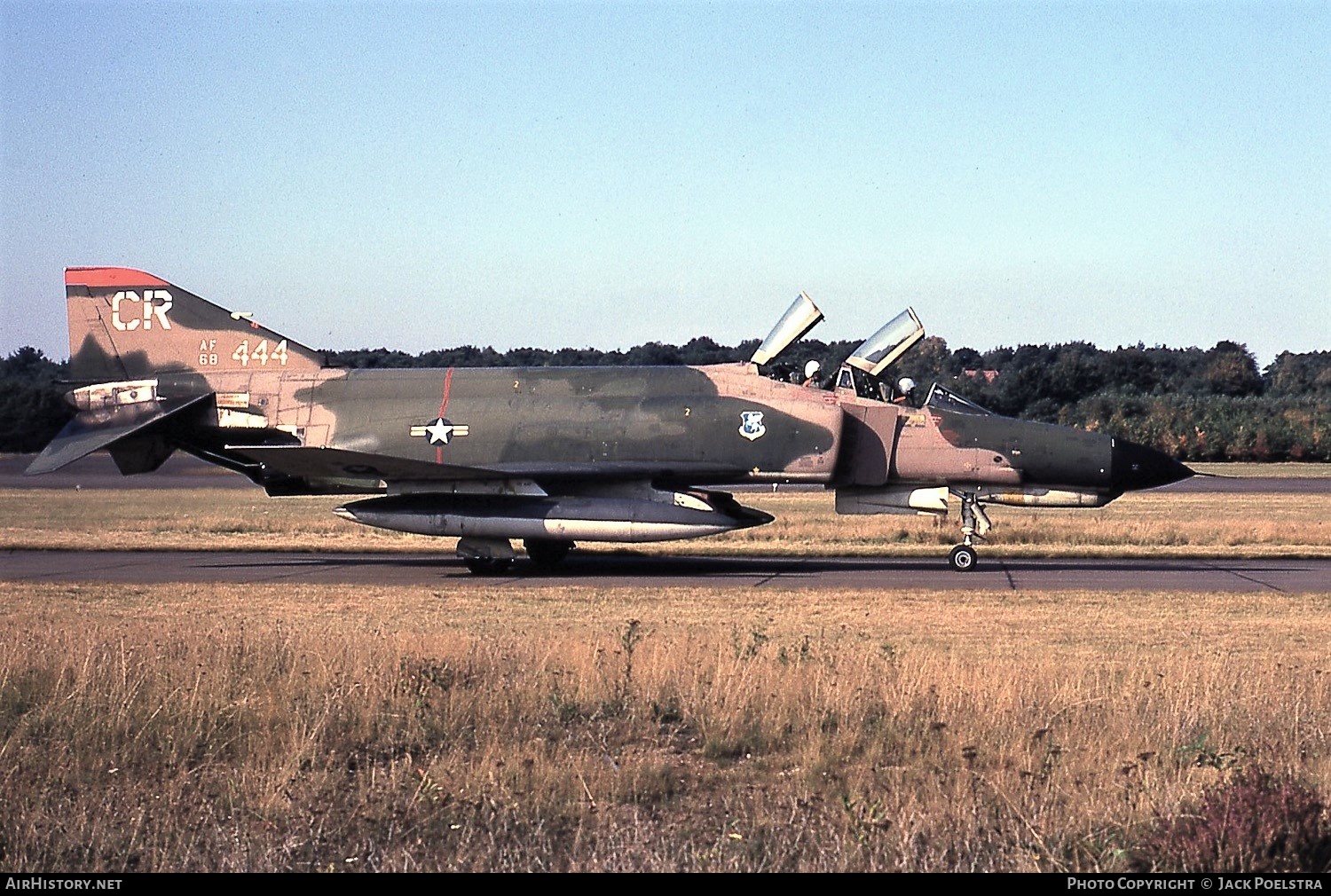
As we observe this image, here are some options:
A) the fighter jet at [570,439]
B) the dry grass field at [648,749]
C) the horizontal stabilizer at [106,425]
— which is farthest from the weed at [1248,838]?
the horizontal stabilizer at [106,425]

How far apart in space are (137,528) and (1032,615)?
64.4 feet

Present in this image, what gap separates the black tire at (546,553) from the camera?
2125 cm

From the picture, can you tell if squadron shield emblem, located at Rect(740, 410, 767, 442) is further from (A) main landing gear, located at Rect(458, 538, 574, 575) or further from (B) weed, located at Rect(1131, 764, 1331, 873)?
(B) weed, located at Rect(1131, 764, 1331, 873)

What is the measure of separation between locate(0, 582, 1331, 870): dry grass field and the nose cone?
7015 mm

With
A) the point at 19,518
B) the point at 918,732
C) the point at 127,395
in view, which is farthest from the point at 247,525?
the point at 918,732

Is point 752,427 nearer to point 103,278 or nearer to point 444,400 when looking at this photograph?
point 444,400

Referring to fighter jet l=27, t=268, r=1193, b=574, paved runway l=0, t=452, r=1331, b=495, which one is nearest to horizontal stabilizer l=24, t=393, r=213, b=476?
fighter jet l=27, t=268, r=1193, b=574

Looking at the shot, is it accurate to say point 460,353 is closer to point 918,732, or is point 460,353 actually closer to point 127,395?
point 127,395

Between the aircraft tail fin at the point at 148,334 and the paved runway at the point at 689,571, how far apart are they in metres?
3.08

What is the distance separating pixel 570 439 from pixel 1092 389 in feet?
185

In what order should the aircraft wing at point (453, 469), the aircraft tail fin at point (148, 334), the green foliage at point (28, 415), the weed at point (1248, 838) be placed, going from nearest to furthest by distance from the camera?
the weed at point (1248, 838) → the aircraft wing at point (453, 469) → the aircraft tail fin at point (148, 334) → the green foliage at point (28, 415)

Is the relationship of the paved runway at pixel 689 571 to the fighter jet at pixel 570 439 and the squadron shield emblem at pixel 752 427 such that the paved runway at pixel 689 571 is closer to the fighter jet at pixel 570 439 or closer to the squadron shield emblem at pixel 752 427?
the fighter jet at pixel 570 439

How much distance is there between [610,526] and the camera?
1939cm

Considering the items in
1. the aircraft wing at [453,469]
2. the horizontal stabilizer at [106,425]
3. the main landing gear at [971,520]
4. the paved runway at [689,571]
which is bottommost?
the paved runway at [689,571]
